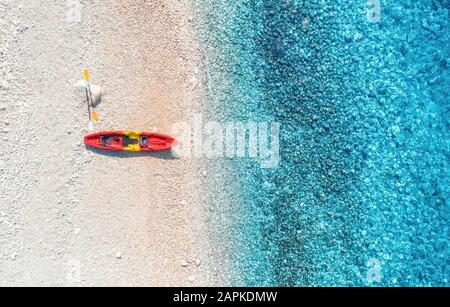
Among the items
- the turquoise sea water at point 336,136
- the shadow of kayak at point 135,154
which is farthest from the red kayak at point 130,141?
the turquoise sea water at point 336,136

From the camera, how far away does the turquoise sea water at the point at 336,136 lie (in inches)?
124

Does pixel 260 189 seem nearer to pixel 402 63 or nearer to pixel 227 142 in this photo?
pixel 227 142

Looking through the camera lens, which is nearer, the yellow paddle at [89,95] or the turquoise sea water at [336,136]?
the turquoise sea water at [336,136]

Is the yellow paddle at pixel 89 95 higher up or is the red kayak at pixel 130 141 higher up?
the yellow paddle at pixel 89 95

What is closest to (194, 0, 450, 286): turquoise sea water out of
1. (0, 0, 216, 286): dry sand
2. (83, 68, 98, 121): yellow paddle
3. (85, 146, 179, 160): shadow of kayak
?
(0, 0, 216, 286): dry sand

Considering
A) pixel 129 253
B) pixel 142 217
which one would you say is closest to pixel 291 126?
pixel 142 217

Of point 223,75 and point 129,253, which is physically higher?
point 223,75

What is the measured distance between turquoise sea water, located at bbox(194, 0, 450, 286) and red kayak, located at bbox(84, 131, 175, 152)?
505mm

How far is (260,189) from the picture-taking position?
10.8ft

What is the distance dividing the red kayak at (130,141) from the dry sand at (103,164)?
8 centimetres

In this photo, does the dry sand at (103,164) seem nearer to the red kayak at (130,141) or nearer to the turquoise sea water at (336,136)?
the red kayak at (130,141)

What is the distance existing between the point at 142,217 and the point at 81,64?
1.39 meters

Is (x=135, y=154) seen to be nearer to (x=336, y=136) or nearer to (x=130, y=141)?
(x=130, y=141)
